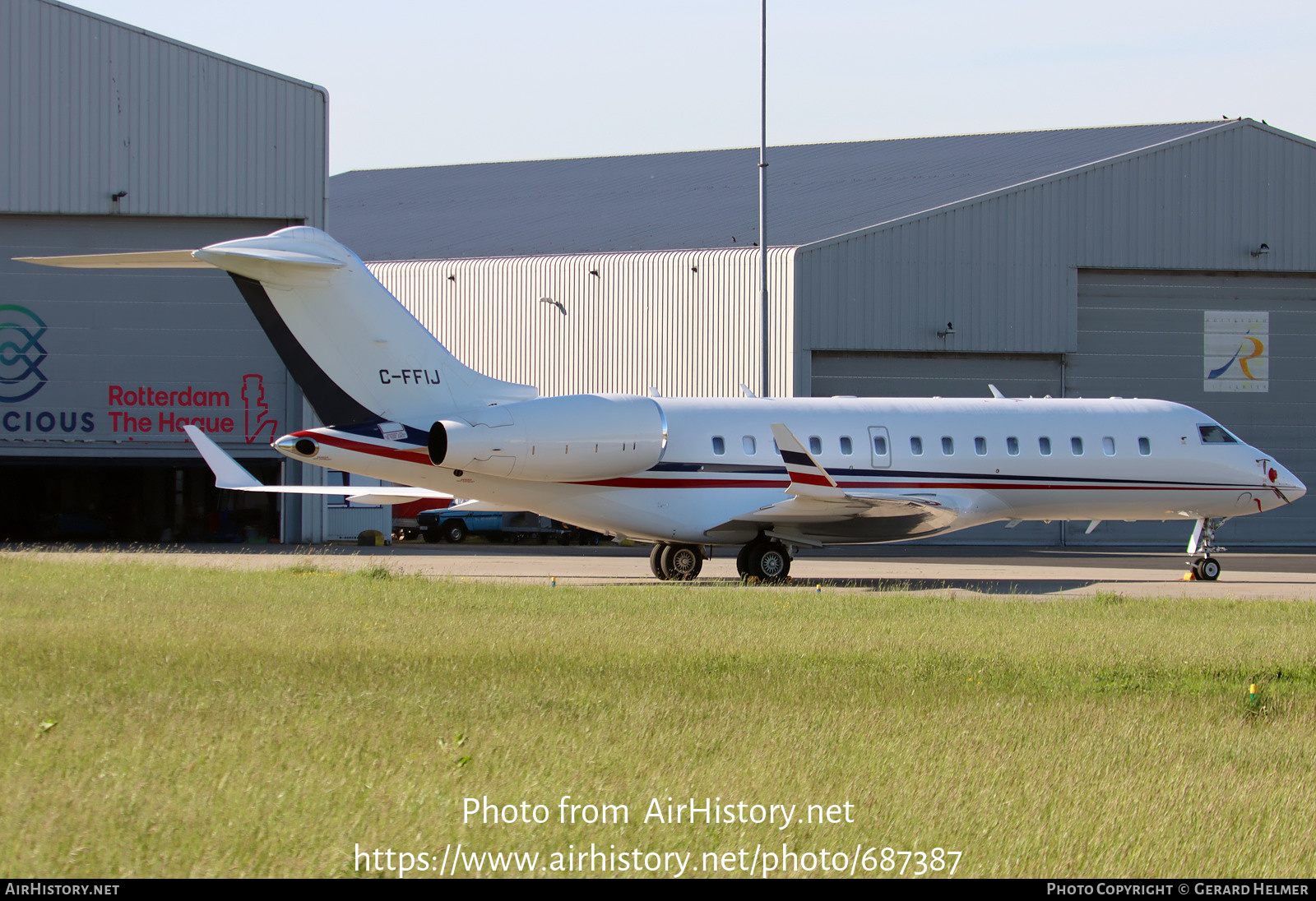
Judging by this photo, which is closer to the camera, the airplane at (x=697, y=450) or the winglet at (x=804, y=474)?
the airplane at (x=697, y=450)

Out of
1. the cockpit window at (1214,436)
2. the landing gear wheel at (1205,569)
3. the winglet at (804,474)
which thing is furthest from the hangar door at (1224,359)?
the winglet at (804,474)

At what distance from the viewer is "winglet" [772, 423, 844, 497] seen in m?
19.0

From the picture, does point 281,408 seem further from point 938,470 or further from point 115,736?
point 115,736

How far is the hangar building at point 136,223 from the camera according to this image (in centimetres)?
3003

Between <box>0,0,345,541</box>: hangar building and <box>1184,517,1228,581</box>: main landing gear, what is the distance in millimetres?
19248

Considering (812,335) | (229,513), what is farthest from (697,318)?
(229,513)

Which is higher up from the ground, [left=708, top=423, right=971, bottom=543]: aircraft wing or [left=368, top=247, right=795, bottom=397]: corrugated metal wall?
[left=368, top=247, right=795, bottom=397]: corrugated metal wall

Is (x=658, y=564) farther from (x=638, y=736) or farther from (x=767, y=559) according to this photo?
(x=638, y=736)

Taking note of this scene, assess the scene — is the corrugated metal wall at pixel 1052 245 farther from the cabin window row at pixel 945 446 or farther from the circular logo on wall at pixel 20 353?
the circular logo on wall at pixel 20 353

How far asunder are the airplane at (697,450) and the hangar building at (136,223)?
10486mm

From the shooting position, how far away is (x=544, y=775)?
22.5 ft

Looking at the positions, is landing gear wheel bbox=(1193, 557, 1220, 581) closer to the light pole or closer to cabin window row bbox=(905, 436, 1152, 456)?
cabin window row bbox=(905, 436, 1152, 456)

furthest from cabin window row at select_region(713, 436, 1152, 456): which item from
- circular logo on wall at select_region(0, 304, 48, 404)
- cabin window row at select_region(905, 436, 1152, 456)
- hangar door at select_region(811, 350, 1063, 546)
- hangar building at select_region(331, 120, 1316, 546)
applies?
circular logo on wall at select_region(0, 304, 48, 404)

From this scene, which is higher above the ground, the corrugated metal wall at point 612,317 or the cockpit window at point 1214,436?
the corrugated metal wall at point 612,317
